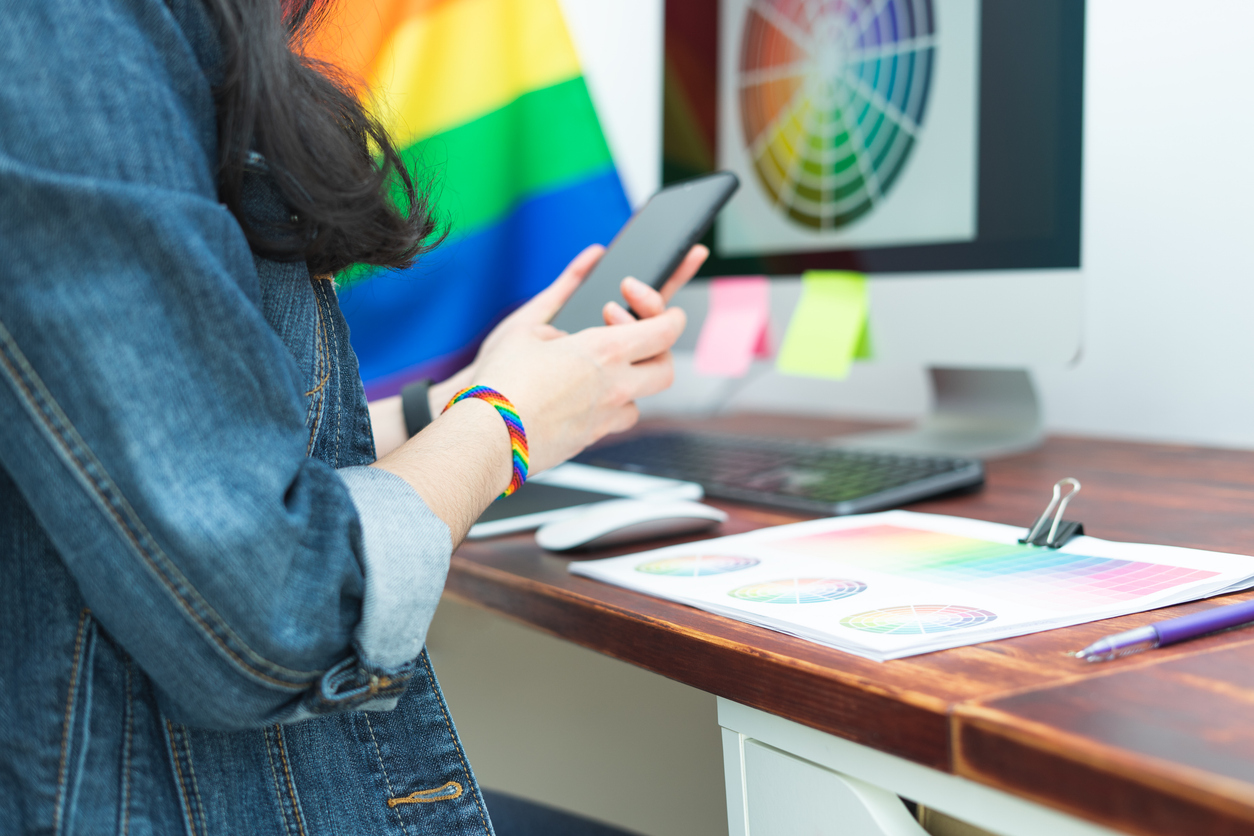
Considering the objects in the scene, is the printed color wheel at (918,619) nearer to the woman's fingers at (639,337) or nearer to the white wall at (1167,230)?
the woman's fingers at (639,337)

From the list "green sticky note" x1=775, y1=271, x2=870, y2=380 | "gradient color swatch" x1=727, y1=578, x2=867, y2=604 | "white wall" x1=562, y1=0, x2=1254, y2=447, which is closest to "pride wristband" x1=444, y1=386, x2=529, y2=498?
"gradient color swatch" x1=727, y1=578, x2=867, y2=604

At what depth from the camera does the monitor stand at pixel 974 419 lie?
93 cm

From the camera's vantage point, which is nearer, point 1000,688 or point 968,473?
point 1000,688

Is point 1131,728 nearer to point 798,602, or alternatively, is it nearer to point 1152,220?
point 798,602

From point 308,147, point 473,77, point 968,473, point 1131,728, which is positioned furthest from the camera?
point 473,77

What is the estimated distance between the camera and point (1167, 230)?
0.96 metres

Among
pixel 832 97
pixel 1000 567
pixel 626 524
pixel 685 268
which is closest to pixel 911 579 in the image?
pixel 1000 567

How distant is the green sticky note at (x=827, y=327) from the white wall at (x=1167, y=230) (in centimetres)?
21

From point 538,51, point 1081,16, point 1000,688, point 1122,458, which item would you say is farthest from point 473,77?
point 1000,688

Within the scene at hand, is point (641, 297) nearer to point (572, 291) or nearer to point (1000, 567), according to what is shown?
point (572, 291)

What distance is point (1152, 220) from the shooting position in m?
0.97

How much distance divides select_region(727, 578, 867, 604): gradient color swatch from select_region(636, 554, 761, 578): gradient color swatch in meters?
0.04

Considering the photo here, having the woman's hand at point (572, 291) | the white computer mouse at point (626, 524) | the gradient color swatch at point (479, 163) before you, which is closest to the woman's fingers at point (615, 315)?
the woman's hand at point (572, 291)

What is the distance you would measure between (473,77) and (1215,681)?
115cm
